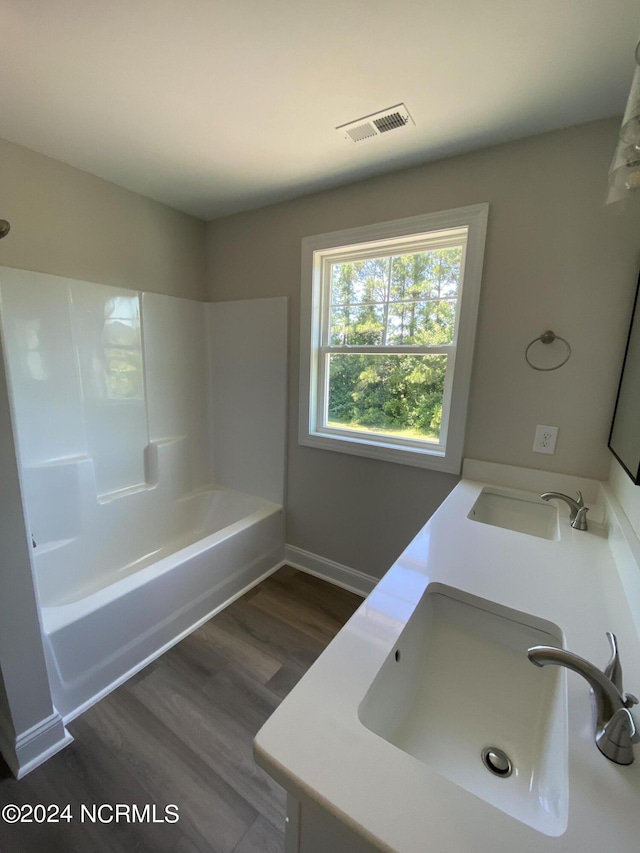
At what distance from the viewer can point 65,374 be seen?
190 cm

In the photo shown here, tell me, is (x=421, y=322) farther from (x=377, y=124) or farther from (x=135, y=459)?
(x=135, y=459)

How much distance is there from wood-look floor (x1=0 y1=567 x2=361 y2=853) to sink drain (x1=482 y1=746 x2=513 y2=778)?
0.82m

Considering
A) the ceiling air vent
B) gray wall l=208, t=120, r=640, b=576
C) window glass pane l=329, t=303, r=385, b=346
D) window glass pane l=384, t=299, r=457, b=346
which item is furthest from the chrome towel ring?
the ceiling air vent

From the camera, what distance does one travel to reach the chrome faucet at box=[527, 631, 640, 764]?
542 millimetres

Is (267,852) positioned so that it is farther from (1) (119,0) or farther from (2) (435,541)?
(1) (119,0)

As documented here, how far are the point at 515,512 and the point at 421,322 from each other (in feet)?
3.50

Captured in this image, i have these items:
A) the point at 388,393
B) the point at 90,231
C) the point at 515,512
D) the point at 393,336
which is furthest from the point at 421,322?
the point at 90,231

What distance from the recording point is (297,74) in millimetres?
1195

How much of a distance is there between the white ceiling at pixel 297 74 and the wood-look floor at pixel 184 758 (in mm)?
2395

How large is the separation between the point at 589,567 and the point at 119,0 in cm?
208

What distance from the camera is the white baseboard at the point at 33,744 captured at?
1.22 meters

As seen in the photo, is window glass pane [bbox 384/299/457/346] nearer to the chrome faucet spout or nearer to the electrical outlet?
the electrical outlet

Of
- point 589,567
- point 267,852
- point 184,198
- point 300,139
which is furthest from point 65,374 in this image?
point 589,567

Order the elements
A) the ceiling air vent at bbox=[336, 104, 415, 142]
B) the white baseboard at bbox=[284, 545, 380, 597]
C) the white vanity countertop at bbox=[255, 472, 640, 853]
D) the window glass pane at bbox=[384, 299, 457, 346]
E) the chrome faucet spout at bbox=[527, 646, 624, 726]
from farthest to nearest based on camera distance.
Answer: the white baseboard at bbox=[284, 545, 380, 597] < the window glass pane at bbox=[384, 299, 457, 346] < the ceiling air vent at bbox=[336, 104, 415, 142] < the chrome faucet spout at bbox=[527, 646, 624, 726] < the white vanity countertop at bbox=[255, 472, 640, 853]
